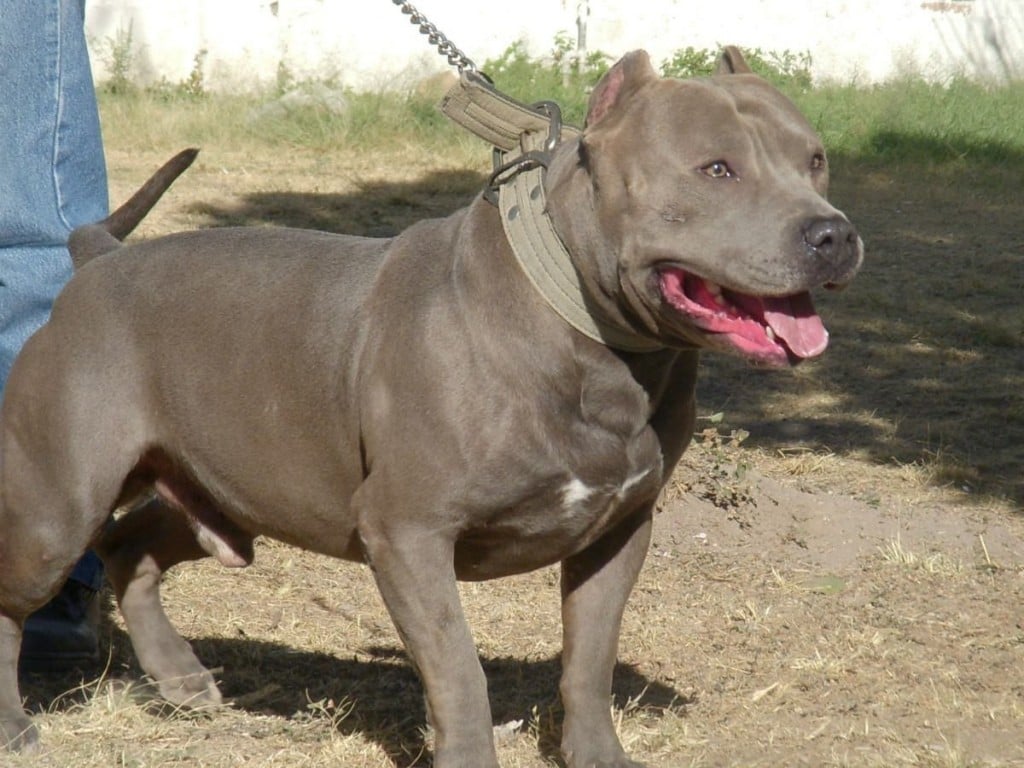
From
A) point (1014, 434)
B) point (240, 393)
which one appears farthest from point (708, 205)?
point (1014, 434)

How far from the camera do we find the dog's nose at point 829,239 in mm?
3139

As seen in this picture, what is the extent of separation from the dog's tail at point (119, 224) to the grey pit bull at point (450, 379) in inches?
0.6

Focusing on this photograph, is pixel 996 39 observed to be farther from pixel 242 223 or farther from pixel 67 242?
A: pixel 67 242

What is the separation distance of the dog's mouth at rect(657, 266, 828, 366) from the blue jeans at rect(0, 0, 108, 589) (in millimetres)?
2220

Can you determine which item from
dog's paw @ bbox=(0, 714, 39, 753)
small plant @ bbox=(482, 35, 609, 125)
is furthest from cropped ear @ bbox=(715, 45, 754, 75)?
small plant @ bbox=(482, 35, 609, 125)

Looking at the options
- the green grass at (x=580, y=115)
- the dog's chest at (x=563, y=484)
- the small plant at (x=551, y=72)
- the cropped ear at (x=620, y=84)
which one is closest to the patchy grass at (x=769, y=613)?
the dog's chest at (x=563, y=484)

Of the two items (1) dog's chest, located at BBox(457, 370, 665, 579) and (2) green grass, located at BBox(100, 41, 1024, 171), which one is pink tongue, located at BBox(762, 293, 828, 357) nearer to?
(1) dog's chest, located at BBox(457, 370, 665, 579)

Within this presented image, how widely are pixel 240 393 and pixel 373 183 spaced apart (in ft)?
28.8

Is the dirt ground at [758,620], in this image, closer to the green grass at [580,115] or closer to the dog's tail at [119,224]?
the dog's tail at [119,224]

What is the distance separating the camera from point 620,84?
3.41 meters

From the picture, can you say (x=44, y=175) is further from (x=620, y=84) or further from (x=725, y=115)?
(x=725, y=115)

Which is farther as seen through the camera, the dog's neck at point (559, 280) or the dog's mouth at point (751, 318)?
the dog's neck at point (559, 280)

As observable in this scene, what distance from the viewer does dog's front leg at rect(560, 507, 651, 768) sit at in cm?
393

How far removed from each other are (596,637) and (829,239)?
130 centimetres
